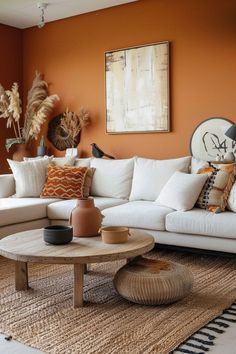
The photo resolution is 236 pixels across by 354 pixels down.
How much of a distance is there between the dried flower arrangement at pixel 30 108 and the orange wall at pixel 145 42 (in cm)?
15

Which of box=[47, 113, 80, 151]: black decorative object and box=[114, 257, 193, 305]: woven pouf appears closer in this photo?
box=[114, 257, 193, 305]: woven pouf

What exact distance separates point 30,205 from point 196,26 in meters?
2.49

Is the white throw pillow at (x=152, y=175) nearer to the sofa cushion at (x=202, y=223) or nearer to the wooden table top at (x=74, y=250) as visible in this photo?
the sofa cushion at (x=202, y=223)

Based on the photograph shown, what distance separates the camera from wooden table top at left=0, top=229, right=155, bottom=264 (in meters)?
2.44

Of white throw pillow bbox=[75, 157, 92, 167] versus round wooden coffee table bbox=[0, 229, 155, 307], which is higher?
white throw pillow bbox=[75, 157, 92, 167]

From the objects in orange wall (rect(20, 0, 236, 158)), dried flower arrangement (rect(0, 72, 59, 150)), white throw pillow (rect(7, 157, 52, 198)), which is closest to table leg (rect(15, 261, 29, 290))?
white throw pillow (rect(7, 157, 52, 198))

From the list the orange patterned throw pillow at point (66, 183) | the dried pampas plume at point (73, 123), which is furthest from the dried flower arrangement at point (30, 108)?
the orange patterned throw pillow at point (66, 183)

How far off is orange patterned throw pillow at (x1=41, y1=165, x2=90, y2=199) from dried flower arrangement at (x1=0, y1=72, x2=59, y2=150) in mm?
1251

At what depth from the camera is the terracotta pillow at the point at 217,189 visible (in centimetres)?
355

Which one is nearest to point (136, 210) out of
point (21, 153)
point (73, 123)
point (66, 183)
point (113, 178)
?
point (113, 178)

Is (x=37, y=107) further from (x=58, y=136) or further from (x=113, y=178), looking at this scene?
(x=113, y=178)

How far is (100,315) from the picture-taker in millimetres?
2484

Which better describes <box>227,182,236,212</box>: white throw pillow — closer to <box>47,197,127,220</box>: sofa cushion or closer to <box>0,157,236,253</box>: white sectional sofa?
<box>0,157,236,253</box>: white sectional sofa

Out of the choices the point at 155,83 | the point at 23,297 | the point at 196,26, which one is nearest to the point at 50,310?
the point at 23,297
